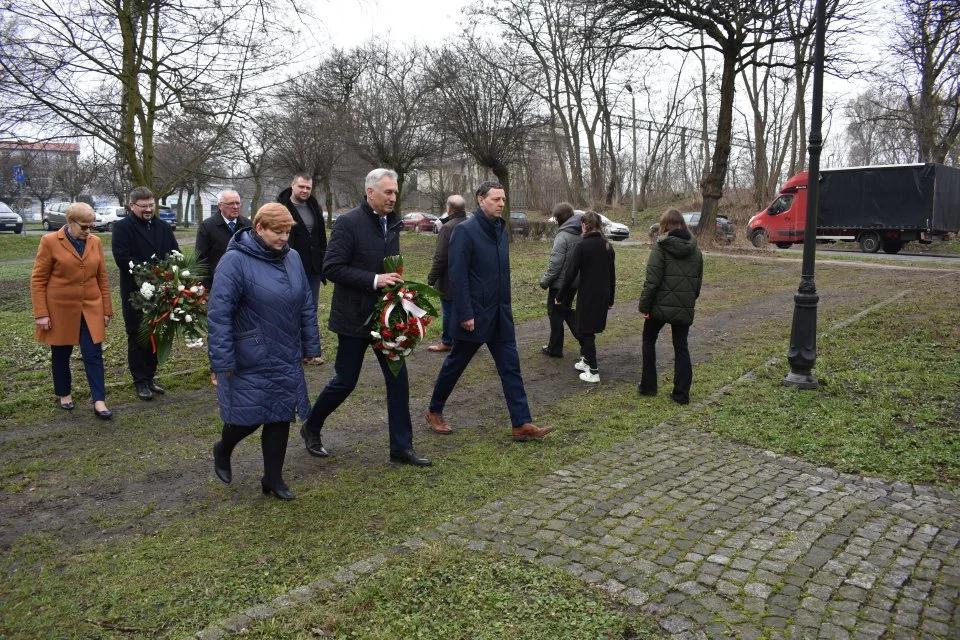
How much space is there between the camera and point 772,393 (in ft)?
23.7

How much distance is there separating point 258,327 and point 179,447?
1914 millimetres

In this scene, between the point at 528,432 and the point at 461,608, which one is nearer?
the point at 461,608

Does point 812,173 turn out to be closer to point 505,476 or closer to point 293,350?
point 505,476

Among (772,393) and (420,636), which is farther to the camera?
(772,393)

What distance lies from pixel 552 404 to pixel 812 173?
375 cm

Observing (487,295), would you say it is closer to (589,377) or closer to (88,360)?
(589,377)

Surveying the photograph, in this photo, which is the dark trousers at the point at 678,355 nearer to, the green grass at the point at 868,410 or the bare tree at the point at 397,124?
the green grass at the point at 868,410

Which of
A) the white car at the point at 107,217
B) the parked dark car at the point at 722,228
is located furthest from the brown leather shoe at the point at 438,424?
the white car at the point at 107,217

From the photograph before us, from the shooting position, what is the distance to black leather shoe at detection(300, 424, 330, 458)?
5.54 m

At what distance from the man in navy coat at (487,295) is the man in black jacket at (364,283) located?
569 millimetres

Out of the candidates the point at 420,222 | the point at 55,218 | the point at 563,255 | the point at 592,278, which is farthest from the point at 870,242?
the point at 55,218

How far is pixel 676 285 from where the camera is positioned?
6.93 meters

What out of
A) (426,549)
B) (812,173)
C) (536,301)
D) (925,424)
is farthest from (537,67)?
(426,549)

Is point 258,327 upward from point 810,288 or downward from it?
upward
